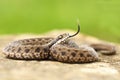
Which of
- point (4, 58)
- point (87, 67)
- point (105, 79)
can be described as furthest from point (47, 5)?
point (105, 79)

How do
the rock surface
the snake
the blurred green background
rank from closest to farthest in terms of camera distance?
the rock surface < the snake < the blurred green background

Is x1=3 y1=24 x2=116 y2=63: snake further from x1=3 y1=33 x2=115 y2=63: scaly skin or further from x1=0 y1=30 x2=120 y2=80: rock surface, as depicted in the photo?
x1=0 y1=30 x2=120 y2=80: rock surface

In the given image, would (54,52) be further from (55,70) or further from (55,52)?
(55,70)

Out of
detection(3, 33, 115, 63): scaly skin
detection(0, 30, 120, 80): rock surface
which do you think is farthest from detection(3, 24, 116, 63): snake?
detection(0, 30, 120, 80): rock surface

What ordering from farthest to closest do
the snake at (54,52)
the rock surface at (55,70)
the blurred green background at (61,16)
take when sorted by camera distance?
the blurred green background at (61,16), the snake at (54,52), the rock surface at (55,70)

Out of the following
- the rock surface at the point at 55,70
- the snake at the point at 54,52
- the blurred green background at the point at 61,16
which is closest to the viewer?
the rock surface at the point at 55,70

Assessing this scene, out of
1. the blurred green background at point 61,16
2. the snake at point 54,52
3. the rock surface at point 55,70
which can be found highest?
the blurred green background at point 61,16

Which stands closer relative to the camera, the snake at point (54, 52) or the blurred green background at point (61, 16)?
the snake at point (54, 52)

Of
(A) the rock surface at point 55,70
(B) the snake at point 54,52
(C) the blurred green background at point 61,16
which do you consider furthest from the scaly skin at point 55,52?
(C) the blurred green background at point 61,16

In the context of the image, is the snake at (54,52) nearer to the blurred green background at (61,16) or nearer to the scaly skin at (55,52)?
the scaly skin at (55,52)
